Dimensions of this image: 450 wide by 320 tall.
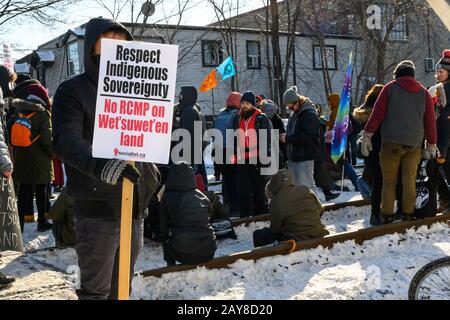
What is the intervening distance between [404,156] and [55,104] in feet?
17.5

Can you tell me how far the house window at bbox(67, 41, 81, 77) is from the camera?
30172 millimetres

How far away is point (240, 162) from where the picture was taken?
888cm

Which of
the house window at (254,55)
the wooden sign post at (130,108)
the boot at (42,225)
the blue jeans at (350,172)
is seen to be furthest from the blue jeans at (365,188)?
the house window at (254,55)

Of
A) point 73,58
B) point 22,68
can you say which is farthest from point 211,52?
point 22,68

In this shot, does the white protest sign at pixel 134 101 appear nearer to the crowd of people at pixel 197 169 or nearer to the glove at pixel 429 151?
the crowd of people at pixel 197 169

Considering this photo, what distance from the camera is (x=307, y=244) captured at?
6512 mm

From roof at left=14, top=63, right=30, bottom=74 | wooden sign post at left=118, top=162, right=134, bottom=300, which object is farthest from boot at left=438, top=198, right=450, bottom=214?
roof at left=14, top=63, right=30, bottom=74

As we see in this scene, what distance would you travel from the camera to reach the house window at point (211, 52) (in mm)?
29609

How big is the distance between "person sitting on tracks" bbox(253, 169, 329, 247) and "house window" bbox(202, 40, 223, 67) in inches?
921

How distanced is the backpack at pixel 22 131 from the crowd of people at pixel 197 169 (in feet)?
0.05

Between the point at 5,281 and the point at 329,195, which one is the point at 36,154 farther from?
the point at 329,195

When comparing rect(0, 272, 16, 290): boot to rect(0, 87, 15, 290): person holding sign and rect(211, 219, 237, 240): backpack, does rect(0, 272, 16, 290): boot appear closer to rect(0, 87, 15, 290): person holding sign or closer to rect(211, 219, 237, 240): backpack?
rect(0, 87, 15, 290): person holding sign
